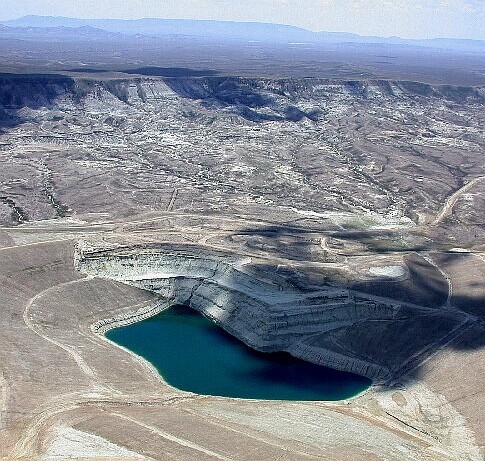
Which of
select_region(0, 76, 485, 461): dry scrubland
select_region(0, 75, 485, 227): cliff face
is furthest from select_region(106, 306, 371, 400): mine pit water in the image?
select_region(0, 75, 485, 227): cliff face

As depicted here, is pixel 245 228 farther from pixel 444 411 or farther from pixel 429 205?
pixel 444 411

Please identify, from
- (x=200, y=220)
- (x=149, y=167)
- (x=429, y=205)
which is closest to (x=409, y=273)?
(x=200, y=220)

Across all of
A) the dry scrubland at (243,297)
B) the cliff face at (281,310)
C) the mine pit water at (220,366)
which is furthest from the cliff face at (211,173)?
the mine pit water at (220,366)

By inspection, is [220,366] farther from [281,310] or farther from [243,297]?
[243,297]

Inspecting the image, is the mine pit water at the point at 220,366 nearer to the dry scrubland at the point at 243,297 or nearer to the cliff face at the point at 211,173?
the dry scrubland at the point at 243,297

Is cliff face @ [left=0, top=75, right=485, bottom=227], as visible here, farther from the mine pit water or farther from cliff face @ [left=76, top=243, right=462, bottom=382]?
the mine pit water

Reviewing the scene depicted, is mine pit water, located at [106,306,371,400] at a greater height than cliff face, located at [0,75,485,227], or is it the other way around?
cliff face, located at [0,75,485,227]
